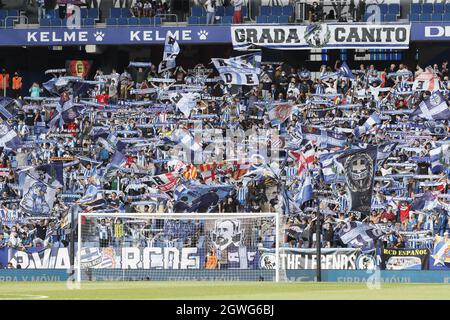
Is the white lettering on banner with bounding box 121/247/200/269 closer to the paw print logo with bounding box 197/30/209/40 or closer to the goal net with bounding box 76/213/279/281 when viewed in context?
the goal net with bounding box 76/213/279/281

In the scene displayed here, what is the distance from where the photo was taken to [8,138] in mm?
34500

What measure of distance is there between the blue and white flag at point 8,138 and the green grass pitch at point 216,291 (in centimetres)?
1000

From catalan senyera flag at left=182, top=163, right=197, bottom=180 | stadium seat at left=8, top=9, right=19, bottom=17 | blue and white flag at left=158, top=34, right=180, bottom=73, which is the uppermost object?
stadium seat at left=8, top=9, right=19, bottom=17

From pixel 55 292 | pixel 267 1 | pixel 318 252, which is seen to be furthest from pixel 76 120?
pixel 55 292

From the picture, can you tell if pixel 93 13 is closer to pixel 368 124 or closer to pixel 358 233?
pixel 368 124

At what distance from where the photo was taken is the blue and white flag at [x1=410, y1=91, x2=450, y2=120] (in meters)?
33.3

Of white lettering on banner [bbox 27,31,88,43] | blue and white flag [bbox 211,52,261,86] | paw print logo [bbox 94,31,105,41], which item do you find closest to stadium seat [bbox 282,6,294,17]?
blue and white flag [bbox 211,52,261,86]

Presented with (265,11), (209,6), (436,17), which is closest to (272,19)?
(265,11)

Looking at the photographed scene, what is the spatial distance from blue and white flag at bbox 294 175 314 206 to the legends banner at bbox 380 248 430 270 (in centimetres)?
382

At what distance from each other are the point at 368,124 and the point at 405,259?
6.18m

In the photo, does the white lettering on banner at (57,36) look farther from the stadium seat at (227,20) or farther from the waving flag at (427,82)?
the waving flag at (427,82)

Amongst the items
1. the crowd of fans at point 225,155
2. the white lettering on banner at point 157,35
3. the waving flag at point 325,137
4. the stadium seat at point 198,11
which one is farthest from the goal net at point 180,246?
the stadium seat at point 198,11

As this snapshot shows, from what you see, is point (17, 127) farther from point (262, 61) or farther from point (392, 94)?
point (392, 94)

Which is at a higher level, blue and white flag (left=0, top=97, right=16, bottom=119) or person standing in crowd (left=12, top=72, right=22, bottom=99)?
person standing in crowd (left=12, top=72, right=22, bottom=99)
